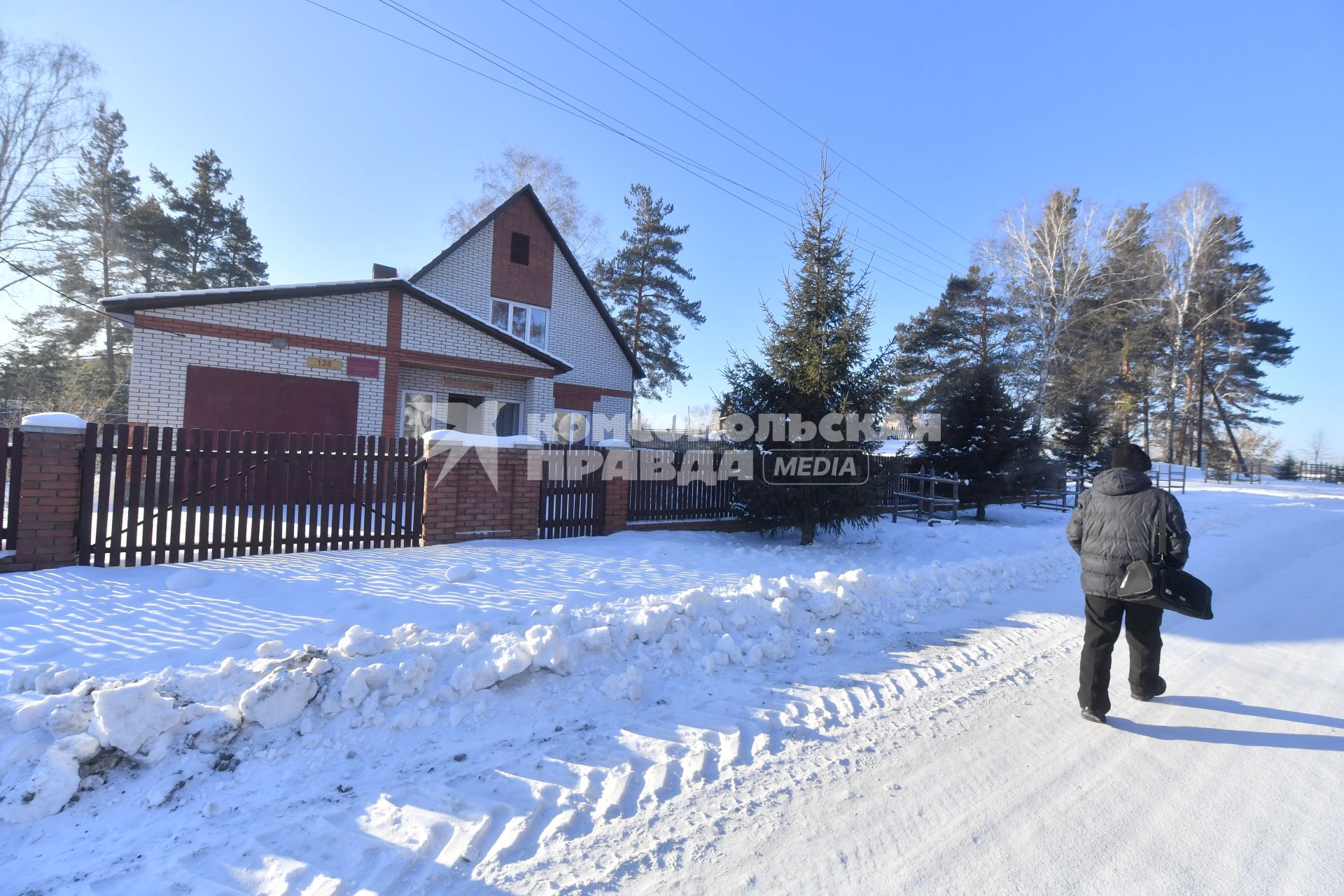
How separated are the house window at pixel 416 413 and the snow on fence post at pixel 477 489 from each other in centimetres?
632

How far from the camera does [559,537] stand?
809 centimetres

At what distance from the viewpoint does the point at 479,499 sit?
7.42 meters

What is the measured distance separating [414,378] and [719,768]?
1215 cm

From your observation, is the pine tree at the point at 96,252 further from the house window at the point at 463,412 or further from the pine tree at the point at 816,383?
the pine tree at the point at 816,383

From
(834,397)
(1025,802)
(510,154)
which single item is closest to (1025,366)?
(834,397)

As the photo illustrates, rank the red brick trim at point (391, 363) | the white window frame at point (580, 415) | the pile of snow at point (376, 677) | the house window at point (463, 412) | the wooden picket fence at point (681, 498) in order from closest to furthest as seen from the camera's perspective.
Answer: the pile of snow at point (376, 677), the wooden picket fence at point (681, 498), the red brick trim at point (391, 363), the house window at point (463, 412), the white window frame at point (580, 415)

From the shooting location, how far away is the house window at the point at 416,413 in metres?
12.9

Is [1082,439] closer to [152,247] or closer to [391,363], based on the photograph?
[391,363]

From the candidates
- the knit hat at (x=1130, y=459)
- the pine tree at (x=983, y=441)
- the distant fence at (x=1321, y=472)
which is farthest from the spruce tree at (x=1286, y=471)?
the knit hat at (x=1130, y=459)

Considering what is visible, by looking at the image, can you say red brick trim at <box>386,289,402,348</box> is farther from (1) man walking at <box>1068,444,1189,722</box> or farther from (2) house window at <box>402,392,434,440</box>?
(1) man walking at <box>1068,444,1189,722</box>

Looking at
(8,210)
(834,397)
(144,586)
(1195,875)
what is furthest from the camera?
(8,210)

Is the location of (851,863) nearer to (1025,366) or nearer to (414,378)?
(414,378)

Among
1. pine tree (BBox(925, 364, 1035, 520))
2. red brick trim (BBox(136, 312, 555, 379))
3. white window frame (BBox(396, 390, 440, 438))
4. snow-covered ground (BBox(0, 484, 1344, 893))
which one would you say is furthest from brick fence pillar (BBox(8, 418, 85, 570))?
pine tree (BBox(925, 364, 1035, 520))

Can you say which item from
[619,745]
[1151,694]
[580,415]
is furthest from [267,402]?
[1151,694]
